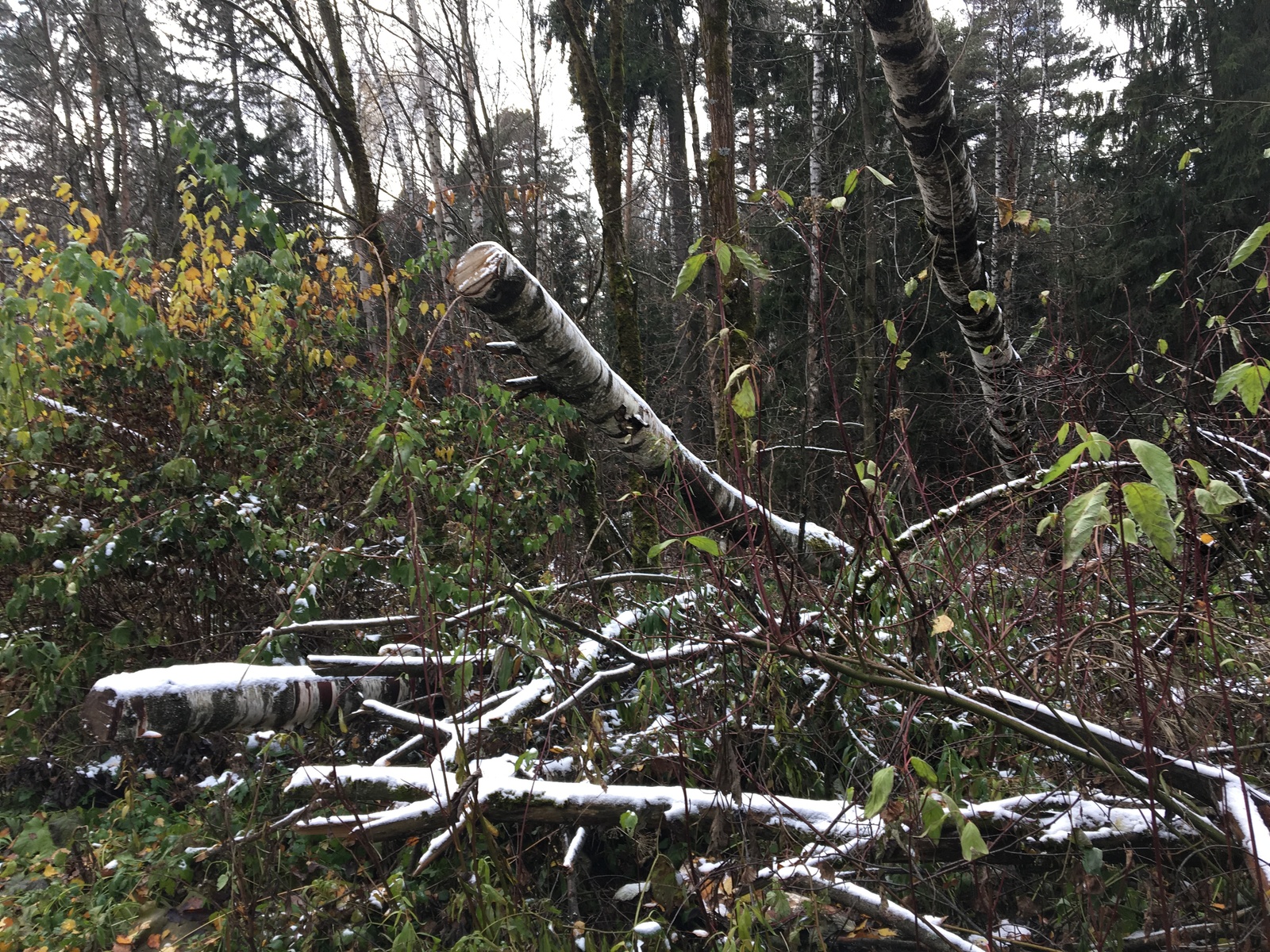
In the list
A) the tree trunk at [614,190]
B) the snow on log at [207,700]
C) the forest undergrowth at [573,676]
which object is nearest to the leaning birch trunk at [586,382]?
the forest undergrowth at [573,676]

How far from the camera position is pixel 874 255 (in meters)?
10.8

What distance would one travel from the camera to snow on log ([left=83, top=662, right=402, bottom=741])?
2.42m

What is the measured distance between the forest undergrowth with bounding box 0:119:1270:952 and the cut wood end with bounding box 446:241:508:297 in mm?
619

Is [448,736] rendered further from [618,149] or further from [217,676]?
[618,149]

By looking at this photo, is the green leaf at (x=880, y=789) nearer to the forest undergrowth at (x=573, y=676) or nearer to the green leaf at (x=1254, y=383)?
the forest undergrowth at (x=573, y=676)

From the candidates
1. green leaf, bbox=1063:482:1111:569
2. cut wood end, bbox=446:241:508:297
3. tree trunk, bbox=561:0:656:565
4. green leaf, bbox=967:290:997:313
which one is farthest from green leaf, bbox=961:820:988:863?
tree trunk, bbox=561:0:656:565

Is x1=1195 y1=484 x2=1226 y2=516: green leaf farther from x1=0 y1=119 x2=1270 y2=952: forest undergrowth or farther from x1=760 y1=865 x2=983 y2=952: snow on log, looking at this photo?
x1=760 y1=865 x2=983 y2=952: snow on log

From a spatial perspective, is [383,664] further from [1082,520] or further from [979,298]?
[979,298]

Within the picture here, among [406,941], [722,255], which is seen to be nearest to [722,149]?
[722,255]

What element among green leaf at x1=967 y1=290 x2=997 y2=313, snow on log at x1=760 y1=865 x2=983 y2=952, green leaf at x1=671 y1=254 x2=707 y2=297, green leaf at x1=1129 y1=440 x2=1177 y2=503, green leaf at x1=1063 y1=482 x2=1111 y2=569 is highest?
green leaf at x1=967 y1=290 x2=997 y2=313

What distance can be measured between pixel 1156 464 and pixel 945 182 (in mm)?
2686

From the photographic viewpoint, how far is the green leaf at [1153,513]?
113cm

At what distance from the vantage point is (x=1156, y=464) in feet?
3.62

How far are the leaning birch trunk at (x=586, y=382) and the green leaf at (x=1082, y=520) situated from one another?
113 cm
